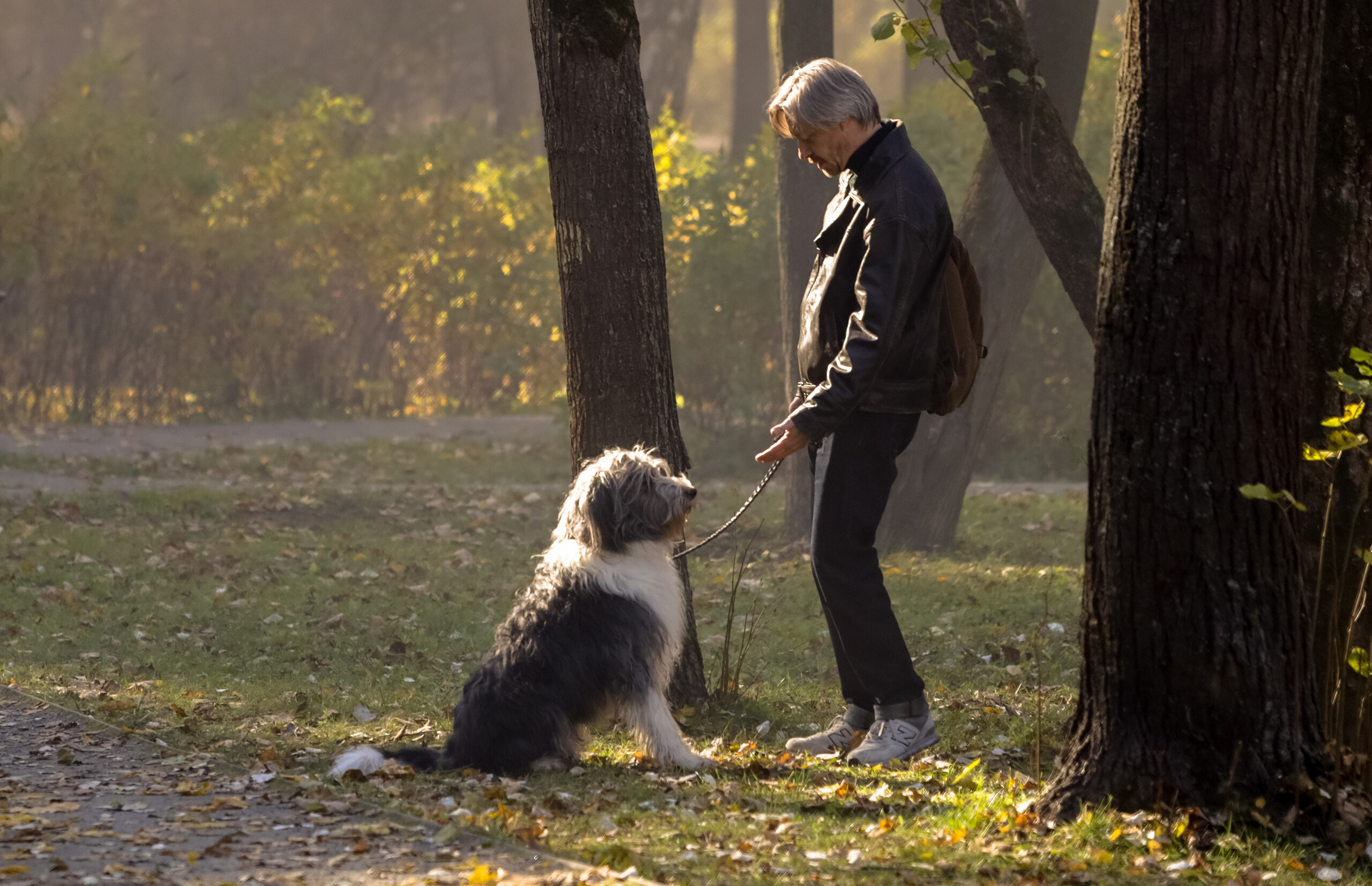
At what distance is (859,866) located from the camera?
384 cm

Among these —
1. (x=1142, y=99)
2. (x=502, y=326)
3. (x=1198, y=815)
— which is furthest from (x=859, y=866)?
(x=502, y=326)

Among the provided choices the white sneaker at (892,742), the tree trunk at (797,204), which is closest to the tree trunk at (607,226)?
the white sneaker at (892,742)

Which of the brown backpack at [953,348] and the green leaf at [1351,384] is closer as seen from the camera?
the green leaf at [1351,384]

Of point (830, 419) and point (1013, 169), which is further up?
point (1013, 169)

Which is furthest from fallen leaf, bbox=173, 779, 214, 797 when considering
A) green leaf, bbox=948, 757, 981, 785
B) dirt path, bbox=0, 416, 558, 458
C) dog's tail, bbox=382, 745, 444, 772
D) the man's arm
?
dirt path, bbox=0, 416, 558, 458

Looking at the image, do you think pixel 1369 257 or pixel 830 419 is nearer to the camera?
pixel 1369 257

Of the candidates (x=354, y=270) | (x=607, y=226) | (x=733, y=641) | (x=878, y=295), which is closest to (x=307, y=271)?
(x=354, y=270)

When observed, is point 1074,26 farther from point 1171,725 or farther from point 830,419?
point 1171,725

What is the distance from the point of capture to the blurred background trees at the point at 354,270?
1452 centimetres

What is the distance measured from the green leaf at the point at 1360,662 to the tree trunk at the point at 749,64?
68.0ft

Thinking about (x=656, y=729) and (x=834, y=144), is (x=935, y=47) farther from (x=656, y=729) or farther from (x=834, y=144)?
(x=656, y=729)

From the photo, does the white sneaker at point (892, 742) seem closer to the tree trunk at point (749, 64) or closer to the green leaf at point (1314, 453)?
the green leaf at point (1314, 453)

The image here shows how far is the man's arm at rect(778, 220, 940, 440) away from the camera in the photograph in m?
4.56

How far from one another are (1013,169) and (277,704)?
391cm
